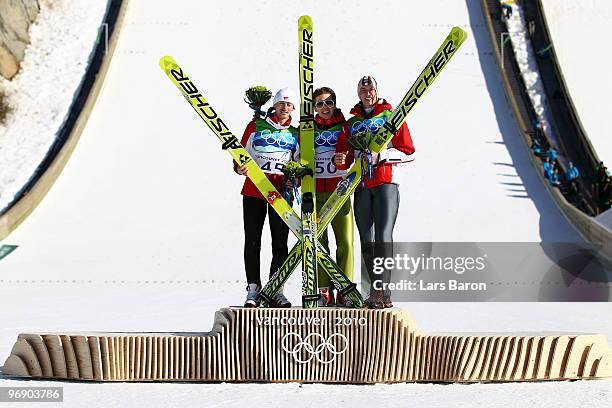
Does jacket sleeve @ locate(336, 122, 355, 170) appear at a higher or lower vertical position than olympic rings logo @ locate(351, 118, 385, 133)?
lower

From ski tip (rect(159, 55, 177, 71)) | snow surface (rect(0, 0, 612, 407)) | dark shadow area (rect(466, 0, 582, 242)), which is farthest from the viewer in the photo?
dark shadow area (rect(466, 0, 582, 242))

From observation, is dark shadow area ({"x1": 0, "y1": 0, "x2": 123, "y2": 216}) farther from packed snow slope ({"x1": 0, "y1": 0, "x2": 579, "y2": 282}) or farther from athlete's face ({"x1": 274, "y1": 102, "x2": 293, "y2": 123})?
athlete's face ({"x1": 274, "y1": 102, "x2": 293, "y2": 123})

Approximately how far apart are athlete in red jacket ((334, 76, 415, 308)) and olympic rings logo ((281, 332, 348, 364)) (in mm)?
558

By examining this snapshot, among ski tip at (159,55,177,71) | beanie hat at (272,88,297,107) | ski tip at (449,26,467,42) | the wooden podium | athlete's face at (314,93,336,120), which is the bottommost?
the wooden podium

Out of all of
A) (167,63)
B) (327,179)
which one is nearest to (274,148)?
(327,179)

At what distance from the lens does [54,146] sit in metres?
18.5

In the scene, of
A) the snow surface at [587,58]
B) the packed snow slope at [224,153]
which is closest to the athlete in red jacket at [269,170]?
the packed snow slope at [224,153]

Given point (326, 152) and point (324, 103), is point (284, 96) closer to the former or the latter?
point (324, 103)

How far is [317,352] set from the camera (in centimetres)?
606

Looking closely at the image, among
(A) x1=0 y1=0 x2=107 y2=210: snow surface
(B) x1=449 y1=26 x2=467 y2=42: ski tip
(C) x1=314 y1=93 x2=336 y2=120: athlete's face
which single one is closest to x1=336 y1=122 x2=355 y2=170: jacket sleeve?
(C) x1=314 y1=93 x2=336 y2=120: athlete's face

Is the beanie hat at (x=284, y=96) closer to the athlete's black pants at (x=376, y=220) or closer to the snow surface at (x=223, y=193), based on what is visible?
the athlete's black pants at (x=376, y=220)

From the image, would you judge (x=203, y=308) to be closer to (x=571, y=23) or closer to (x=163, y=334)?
(x=163, y=334)

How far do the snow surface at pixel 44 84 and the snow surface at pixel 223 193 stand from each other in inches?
34.1

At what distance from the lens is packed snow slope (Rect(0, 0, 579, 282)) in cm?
1395
